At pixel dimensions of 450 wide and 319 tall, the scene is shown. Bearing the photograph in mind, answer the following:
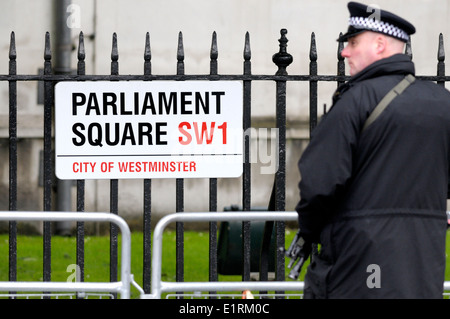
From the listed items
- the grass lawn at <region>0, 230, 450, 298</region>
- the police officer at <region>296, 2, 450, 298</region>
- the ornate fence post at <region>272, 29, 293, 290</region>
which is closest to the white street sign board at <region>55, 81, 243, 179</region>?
the ornate fence post at <region>272, 29, 293, 290</region>

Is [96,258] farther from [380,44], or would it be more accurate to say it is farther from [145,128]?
[380,44]

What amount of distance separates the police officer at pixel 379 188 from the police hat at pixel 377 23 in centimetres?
2

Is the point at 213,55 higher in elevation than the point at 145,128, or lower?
higher

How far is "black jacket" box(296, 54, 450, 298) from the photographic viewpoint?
3.68m

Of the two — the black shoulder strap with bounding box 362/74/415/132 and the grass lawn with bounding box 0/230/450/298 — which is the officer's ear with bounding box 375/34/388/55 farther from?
the grass lawn with bounding box 0/230/450/298

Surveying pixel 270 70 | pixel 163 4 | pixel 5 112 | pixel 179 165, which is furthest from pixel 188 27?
pixel 179 165

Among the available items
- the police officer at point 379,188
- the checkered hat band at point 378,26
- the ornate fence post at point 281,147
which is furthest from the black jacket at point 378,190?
the ornate fence post at point 281,147

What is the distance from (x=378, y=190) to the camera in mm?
3723

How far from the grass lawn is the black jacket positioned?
4419 mm

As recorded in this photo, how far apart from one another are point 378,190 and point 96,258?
270 inches

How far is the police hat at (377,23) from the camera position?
3.88 m

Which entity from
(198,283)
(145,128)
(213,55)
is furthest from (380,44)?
(145,128)

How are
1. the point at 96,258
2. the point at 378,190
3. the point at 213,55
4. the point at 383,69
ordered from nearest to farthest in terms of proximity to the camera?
1. the point at 378,190
2. the point at 383,69
3. the point at 213,55
4. the point at 96,258
